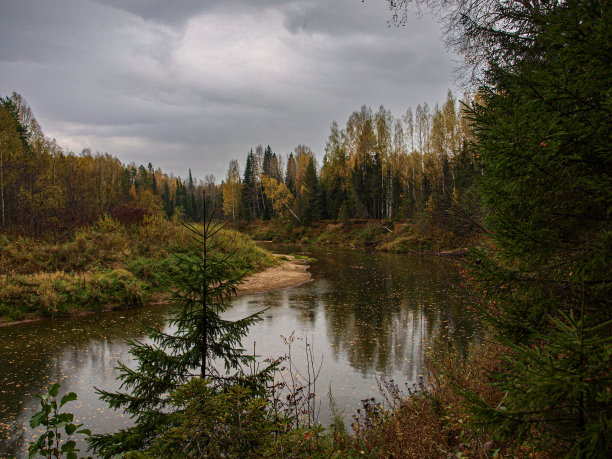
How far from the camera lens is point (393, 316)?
453 inches

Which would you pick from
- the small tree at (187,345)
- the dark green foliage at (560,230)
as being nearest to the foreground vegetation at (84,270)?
the small tree at (187,345)

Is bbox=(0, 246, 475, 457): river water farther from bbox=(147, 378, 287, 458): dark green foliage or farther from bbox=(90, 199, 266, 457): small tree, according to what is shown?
bbox=(147, 378, 287, 458): dark green foliage

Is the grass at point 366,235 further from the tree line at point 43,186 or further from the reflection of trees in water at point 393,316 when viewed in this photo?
the tree line at point 43,186

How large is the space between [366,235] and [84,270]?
29202 mm

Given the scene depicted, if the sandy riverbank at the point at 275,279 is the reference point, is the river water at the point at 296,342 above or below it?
below

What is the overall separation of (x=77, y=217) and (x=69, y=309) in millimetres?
10323

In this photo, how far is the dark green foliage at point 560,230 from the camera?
1.64 m

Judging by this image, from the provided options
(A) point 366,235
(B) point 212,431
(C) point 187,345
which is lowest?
(B) point 212,431

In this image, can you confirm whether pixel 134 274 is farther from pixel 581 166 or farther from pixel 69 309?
pixel 581 166

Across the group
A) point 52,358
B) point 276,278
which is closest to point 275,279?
point 276,278

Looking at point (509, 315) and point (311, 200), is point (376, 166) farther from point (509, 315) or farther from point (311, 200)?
point (509, 315)

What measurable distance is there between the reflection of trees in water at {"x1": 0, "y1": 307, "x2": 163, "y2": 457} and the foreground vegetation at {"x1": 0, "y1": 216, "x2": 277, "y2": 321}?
0.83 metres

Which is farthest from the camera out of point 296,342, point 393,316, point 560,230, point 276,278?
point 276,278

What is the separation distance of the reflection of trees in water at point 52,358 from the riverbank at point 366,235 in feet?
60.5
